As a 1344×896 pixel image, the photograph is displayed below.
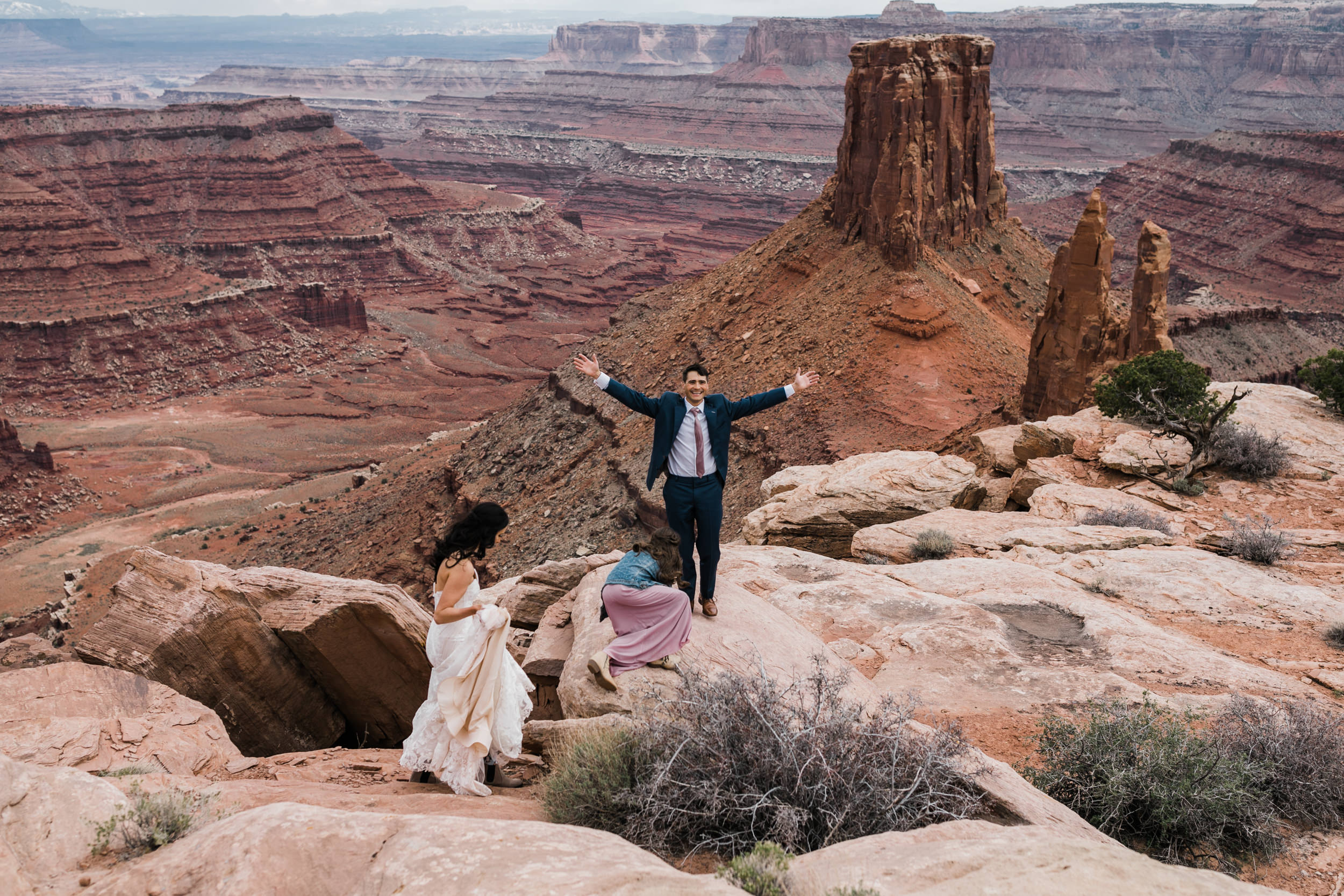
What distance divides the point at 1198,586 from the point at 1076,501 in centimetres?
349

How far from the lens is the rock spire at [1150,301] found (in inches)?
849

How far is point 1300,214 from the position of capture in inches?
3194

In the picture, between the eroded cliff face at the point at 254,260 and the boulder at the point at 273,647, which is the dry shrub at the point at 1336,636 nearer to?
the boulder at the point at 273,647

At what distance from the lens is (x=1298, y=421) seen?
638 inches

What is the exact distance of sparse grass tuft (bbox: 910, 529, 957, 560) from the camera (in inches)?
505

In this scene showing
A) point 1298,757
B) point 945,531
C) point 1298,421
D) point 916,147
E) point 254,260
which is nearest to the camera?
point 1298,757

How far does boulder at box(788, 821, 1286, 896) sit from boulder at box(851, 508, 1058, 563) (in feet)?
28.2

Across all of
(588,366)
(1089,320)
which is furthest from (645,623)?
(1089,320)

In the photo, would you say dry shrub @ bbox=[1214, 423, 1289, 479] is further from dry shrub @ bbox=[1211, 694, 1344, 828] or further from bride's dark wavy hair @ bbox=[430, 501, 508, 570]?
bride's dark wavy hair @ bbox=[430, 501, 508, 570]

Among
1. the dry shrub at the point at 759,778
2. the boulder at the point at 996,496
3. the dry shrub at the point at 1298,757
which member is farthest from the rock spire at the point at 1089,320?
the dry shrub at the point at 759,778

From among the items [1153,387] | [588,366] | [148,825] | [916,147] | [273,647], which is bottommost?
[273,647]

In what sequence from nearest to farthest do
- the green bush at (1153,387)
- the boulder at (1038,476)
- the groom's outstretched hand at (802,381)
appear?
the groom's outstretched hand at (802,381), the boulder at (1038,476), the green bush at (1153,387)

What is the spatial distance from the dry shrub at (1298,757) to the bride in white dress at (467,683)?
197 inches

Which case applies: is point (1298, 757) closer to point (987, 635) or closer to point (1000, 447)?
point (987, 635)
